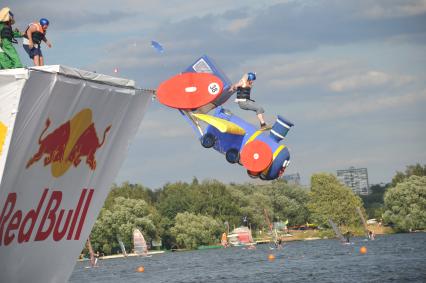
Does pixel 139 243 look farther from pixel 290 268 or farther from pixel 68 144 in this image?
pixel 68 144

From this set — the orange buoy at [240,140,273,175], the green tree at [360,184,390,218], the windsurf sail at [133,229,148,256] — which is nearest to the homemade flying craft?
the orange buoy at [240,140,273,175]

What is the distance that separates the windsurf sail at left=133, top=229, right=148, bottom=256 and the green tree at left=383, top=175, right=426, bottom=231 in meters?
25.5

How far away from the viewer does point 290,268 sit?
190ft

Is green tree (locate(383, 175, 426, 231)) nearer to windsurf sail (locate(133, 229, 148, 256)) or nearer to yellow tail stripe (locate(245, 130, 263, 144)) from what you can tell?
windsurf sail (locate(133, 229, 148, 256))

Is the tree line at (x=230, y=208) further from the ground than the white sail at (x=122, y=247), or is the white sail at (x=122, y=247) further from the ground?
the tree line at (x=230, y=208)

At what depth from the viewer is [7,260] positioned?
1644 cm

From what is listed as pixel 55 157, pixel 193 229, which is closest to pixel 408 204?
pixel 193 229

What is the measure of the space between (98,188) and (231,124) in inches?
134

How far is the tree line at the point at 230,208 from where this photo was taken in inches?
3654

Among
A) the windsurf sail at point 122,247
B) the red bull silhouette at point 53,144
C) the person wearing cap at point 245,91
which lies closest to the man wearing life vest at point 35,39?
the red bull silhouette at point 53,144

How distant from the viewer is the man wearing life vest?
16.2 m

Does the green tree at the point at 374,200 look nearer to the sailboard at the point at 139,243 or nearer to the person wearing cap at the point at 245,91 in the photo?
the sailboard at the point at 139,243

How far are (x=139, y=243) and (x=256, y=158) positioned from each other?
73.6 metres

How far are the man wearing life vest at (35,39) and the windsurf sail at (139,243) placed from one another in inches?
2847
